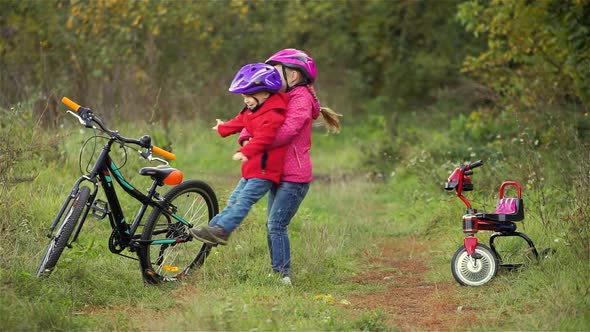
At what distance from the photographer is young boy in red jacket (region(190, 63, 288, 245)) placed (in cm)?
634

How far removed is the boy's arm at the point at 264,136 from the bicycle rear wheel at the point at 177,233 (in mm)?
781

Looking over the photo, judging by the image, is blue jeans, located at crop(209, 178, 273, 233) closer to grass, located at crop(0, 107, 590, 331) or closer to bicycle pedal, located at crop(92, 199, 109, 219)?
grass, located at crop(0, 107, 590, 331)

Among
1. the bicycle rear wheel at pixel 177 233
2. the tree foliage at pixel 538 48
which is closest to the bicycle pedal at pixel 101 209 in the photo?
the bicycle rear wheel at pixel 177 233

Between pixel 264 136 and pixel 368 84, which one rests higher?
pixel 368 84

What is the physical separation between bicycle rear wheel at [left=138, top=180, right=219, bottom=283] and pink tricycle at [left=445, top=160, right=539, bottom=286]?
6.51ft

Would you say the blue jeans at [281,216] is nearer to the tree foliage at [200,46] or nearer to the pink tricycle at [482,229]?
the pink tricycle at [482,229]

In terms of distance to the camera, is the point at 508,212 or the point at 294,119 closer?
the point at 294,119

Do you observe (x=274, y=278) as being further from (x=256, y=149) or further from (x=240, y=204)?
(x=256, y=149)

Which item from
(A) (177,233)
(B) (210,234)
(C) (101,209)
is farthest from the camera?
(A) (177,233)

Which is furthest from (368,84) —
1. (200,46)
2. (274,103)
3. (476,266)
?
(274,103)

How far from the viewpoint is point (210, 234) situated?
629 centimetres

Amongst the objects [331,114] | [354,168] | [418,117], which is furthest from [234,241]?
[418,117]

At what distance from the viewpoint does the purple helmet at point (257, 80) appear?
253 inches

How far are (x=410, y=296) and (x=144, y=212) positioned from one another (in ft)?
6.88
